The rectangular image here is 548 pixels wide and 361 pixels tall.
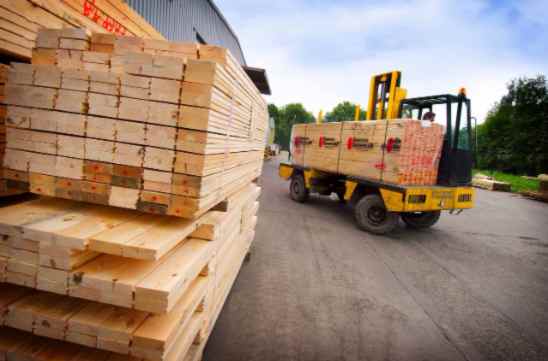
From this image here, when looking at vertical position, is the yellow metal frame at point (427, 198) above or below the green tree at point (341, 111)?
below

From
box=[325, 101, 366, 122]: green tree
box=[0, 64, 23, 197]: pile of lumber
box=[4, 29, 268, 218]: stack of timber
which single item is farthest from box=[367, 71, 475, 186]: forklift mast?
box=[325, 101, 366, 122]: green tree

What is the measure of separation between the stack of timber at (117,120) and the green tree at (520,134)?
1653 inches

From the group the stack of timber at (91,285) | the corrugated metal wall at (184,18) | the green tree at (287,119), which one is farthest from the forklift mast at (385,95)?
the green tree at (287,119)

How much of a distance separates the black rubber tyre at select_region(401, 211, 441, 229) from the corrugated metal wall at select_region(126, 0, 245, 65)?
27.3 ft

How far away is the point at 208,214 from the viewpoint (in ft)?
7.70

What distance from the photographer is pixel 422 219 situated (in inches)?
292

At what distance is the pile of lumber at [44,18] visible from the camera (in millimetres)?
2141

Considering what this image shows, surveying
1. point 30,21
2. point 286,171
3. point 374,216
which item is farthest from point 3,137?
point 286,171

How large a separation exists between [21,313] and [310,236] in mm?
4858

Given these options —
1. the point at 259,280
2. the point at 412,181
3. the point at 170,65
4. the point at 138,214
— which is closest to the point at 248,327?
the point at 259,280

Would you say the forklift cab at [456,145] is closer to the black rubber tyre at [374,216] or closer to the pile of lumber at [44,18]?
the black rubber tyre at [374,216]

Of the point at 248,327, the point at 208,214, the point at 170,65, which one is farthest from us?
the point at 248,327

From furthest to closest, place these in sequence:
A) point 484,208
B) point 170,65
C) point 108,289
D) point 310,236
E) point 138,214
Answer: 1. point 484,208
2. point 310,236
3. point 138,214
4. point 170,65
5. point 108,289

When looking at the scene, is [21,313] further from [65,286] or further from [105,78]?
[105,78]
